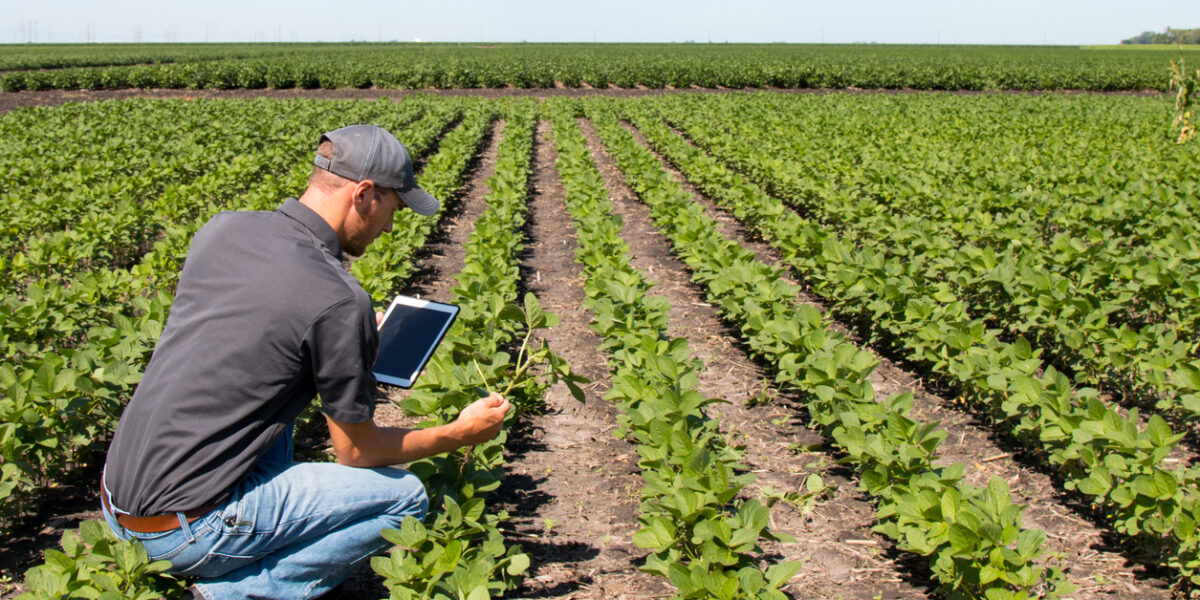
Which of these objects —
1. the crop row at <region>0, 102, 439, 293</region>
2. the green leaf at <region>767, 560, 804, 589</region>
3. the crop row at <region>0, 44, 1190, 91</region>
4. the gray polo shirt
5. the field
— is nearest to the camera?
the gray polo shirt

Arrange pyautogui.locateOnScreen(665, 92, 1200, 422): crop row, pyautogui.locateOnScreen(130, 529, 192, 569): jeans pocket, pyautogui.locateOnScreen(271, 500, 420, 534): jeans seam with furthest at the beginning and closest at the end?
pyautogui.locateOnScreen(665, 92, 1200, 422): crop row < pyautogui.locateOnScreen(271, 500, 420, 534): jeans seam < pyautogui.locateOnScreen(130, 529, 192, 569): jeans pocket

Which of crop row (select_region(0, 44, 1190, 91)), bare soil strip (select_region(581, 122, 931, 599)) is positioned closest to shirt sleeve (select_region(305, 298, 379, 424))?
bare soil strip (select_region(581, 122, 931, 599))

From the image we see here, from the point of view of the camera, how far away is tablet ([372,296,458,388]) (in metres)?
2.54

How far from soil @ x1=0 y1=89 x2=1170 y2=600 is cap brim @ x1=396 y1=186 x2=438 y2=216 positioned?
1.07 meters

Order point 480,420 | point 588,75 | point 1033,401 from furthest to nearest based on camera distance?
point 588,75
point 1033,401
point 480,420

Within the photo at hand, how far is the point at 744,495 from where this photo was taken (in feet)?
12.5

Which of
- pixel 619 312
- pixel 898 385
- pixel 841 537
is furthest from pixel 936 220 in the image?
pixel 841 537

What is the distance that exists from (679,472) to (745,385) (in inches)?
77.7

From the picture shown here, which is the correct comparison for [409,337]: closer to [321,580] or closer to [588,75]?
[321,580]

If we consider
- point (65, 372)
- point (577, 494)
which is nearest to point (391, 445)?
point (577, 494)

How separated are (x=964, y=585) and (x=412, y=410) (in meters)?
2.00

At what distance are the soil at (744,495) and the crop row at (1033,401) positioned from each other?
17cm

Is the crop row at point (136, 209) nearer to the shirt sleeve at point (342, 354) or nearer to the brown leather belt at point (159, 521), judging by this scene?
the brown leather belt at point (159, 521)

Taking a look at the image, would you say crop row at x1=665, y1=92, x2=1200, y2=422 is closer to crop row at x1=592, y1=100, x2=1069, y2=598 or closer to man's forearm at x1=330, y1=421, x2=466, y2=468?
crop row at x1=592, y1=100, x2=1069, y2=598
